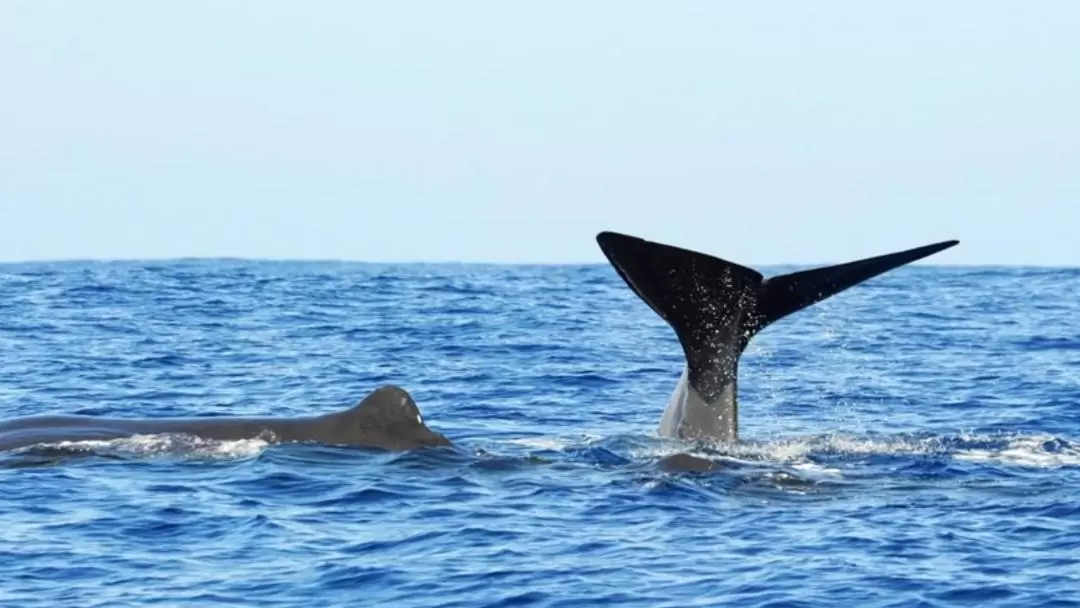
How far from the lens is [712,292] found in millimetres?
14523

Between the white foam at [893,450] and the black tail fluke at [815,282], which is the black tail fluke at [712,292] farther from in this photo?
the white foam at [893,450]

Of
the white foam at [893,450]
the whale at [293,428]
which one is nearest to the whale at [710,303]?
the white foam at [893,450]

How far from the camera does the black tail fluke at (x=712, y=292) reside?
45.8ft

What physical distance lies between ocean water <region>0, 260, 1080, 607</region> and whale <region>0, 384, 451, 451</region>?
0.26 metres

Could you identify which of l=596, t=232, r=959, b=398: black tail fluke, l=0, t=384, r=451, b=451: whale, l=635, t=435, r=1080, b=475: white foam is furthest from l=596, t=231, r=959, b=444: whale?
l=0, t=384, r=451, b=451: whale

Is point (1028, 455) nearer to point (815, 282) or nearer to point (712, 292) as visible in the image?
point (815, 282)

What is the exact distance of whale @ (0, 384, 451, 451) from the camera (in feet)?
50.3

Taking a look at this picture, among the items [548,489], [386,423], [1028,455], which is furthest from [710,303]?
[1028,455]

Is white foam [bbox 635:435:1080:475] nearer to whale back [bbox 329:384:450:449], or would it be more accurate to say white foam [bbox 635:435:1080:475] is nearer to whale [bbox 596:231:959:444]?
whale [bbox 596:231:959:444]

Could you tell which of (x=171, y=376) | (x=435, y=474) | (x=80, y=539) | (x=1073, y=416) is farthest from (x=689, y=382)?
(x=171, y=376)

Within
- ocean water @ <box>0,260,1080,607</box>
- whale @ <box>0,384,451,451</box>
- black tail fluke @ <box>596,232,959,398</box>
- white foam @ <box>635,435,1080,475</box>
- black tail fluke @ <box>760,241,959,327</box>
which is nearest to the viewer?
ocean water @ <box>0,260,1080,607</box>

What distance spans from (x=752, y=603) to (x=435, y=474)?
14.9ft

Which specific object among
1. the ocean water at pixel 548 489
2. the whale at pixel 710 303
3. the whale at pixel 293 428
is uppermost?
the whale at pixel 710 303

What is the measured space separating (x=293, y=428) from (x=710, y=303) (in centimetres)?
394
